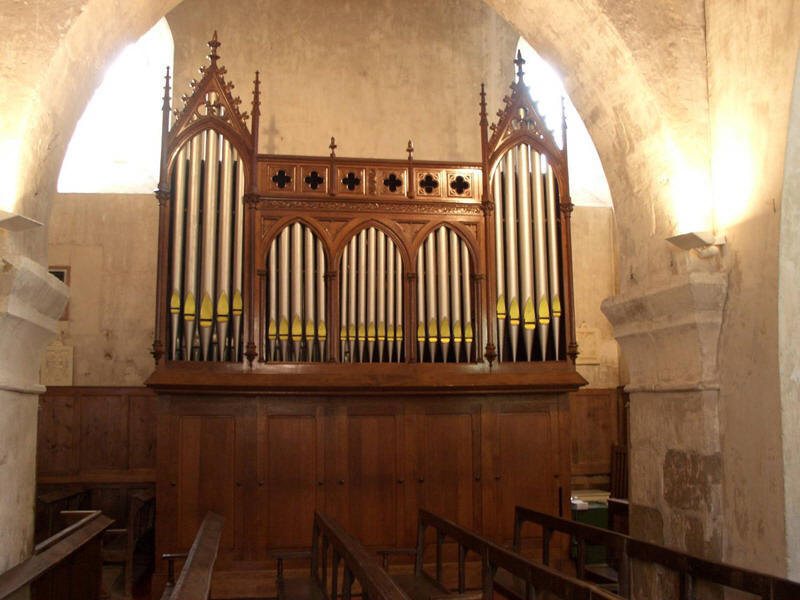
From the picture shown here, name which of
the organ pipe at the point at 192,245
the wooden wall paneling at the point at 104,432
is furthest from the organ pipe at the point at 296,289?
the wooden wall paneling at the point at 104,432

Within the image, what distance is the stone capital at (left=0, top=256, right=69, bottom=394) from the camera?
4.07 meters

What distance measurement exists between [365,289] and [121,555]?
339 cm

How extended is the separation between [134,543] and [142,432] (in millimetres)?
2296

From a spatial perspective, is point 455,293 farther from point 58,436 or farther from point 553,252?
point 58,436

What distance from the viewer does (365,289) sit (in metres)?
7.86

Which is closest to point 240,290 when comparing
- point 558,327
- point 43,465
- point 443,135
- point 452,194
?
point 452,194

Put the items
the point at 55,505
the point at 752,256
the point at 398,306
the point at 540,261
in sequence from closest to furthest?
the point at 752,256 → the point at 398,306 → the point at 540,261 → the point at 55,505

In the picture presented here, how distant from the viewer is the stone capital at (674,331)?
448 cm

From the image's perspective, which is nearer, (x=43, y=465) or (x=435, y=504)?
(x=435, y=504)

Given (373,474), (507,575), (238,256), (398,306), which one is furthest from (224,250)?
(507,575)

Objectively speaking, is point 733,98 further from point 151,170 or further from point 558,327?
point 151,170

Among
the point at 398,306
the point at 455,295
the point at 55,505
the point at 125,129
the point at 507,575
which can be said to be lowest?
the point at 507,575

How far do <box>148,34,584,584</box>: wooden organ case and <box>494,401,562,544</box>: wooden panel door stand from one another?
19 mm

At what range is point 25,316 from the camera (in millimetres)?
4277
